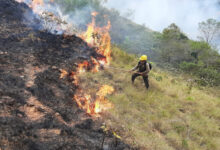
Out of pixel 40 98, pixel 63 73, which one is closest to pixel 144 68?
pixel 63 73

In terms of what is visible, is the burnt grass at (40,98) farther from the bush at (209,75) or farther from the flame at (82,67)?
the bush at (209,75)

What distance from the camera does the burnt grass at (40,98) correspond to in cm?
311

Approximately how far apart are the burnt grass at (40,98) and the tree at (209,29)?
30.6 metres

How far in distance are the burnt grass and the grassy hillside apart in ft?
2.59

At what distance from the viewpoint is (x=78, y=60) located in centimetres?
752

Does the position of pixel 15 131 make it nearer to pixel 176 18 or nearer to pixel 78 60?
pixel 78 60

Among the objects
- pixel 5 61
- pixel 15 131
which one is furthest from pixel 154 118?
pixel 5 61

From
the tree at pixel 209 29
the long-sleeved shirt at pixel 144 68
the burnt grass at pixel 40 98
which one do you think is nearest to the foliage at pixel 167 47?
the long-sleeved shirt at pixel 144 68

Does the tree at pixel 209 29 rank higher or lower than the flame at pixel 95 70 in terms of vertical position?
higher

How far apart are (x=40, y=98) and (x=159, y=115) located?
12.0 ft

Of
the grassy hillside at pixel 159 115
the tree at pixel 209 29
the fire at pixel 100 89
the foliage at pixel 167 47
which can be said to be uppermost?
the tree at pixel 209 29

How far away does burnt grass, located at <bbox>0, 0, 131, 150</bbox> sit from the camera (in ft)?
10.2

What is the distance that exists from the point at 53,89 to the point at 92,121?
1621 mm

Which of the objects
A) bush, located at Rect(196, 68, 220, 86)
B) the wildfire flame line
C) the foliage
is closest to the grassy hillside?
the wildfire flame line
